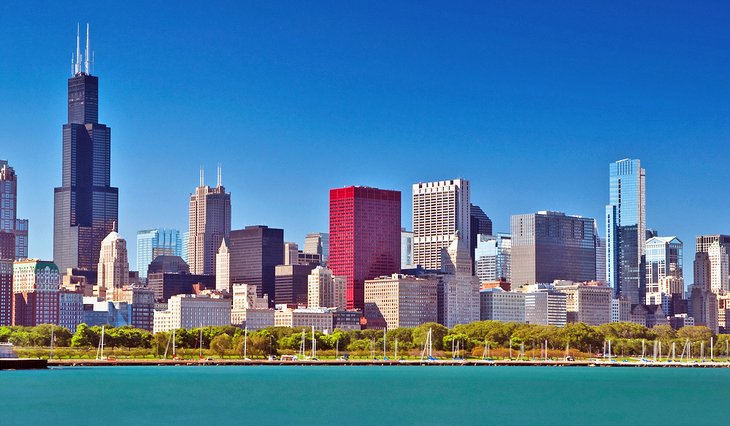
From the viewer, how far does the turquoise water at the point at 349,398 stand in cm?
10662

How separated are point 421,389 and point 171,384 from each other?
24.2m

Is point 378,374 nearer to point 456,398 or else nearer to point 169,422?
point 456,398

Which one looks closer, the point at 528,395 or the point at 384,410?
the point at 384,410

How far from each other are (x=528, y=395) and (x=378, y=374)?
4230 cm

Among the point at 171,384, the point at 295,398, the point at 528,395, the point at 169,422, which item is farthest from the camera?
the point at 171,384

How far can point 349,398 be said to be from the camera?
416 feet

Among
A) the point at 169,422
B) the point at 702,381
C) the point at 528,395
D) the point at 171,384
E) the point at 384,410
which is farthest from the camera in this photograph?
the point at 702,381

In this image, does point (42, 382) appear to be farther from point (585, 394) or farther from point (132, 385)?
point (585, 394)

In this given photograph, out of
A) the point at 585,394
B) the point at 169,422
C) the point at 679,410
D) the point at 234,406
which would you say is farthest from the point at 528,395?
the point at 169,422

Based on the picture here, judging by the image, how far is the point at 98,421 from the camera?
10175cm

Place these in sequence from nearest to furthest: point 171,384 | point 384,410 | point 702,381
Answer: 1. point 384,410
2. point 171,384
3. point 702,381

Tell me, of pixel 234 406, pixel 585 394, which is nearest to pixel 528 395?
pixel 585 394

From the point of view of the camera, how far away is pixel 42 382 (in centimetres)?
14488

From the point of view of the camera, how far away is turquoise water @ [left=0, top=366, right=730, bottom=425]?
10662cm
